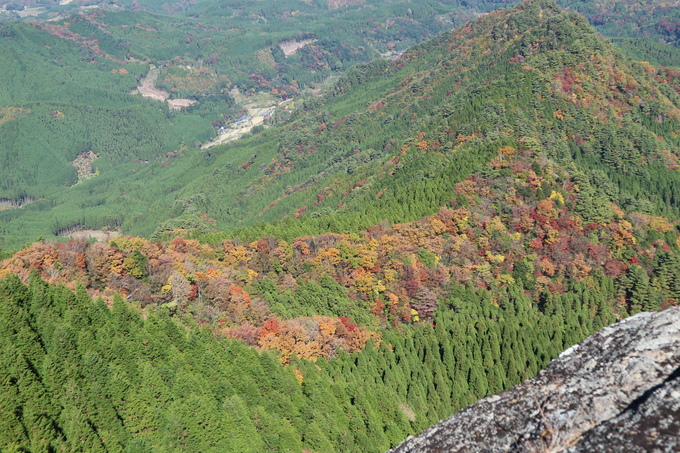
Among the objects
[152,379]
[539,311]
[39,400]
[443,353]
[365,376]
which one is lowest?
[539,311]

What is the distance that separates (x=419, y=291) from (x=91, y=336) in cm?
8330

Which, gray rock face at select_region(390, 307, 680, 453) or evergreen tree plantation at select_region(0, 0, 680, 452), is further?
evergreen tree plantation at select_region(0, 0, 680, 452)

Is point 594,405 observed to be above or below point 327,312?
above

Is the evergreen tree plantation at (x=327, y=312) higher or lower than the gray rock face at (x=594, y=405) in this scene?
lower

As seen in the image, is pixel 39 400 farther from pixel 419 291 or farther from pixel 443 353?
pixel 419 291

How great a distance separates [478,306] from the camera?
473 feet

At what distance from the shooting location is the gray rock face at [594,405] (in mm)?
24719

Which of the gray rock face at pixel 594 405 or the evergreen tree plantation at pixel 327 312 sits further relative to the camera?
the evergreen tree plantation at pixel 327 312

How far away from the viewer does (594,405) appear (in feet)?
93.3

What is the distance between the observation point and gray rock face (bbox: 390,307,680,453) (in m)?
24.7

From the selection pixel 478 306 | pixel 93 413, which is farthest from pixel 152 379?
pixel 478 306

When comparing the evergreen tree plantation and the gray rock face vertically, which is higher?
the gray rock face

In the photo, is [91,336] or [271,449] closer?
[271,449]

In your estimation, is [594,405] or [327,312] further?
[327,312]
